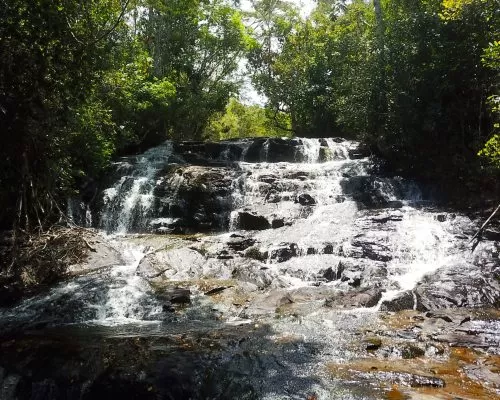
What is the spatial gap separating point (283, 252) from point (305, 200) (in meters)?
4.12

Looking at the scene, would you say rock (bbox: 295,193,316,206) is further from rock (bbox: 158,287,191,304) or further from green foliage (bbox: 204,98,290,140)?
green foliage (bbox: 204,98,290,140)

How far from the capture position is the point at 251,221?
41.2 feet

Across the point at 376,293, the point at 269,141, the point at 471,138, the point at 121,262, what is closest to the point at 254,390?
the point at 376,293

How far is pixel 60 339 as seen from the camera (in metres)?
5.52

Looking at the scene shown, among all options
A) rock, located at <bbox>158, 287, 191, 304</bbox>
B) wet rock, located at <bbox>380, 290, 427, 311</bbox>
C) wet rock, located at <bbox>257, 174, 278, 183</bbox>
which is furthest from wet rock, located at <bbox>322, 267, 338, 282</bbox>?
wet rock, located at <bbox>257, 174, 278, 183</bbox>

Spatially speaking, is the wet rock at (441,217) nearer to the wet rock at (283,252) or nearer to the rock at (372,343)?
the wet rock at (283,252)

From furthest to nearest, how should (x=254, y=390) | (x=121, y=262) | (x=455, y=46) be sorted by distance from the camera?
(x=455, y=46) → (x=121, y=262) → (x=254, y=390)

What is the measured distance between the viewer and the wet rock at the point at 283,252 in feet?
32.2

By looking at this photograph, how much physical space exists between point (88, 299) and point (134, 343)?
2.44 meters

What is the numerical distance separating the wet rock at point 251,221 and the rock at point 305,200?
6.05 ft

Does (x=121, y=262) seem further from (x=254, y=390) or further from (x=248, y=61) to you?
(x=248, y=61)

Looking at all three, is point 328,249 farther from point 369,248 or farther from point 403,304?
point 403,304

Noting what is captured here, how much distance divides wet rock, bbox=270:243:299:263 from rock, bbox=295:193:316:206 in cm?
370

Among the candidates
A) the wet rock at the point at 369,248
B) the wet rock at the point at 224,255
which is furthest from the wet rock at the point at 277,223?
the wet rock at the point at 369,248
